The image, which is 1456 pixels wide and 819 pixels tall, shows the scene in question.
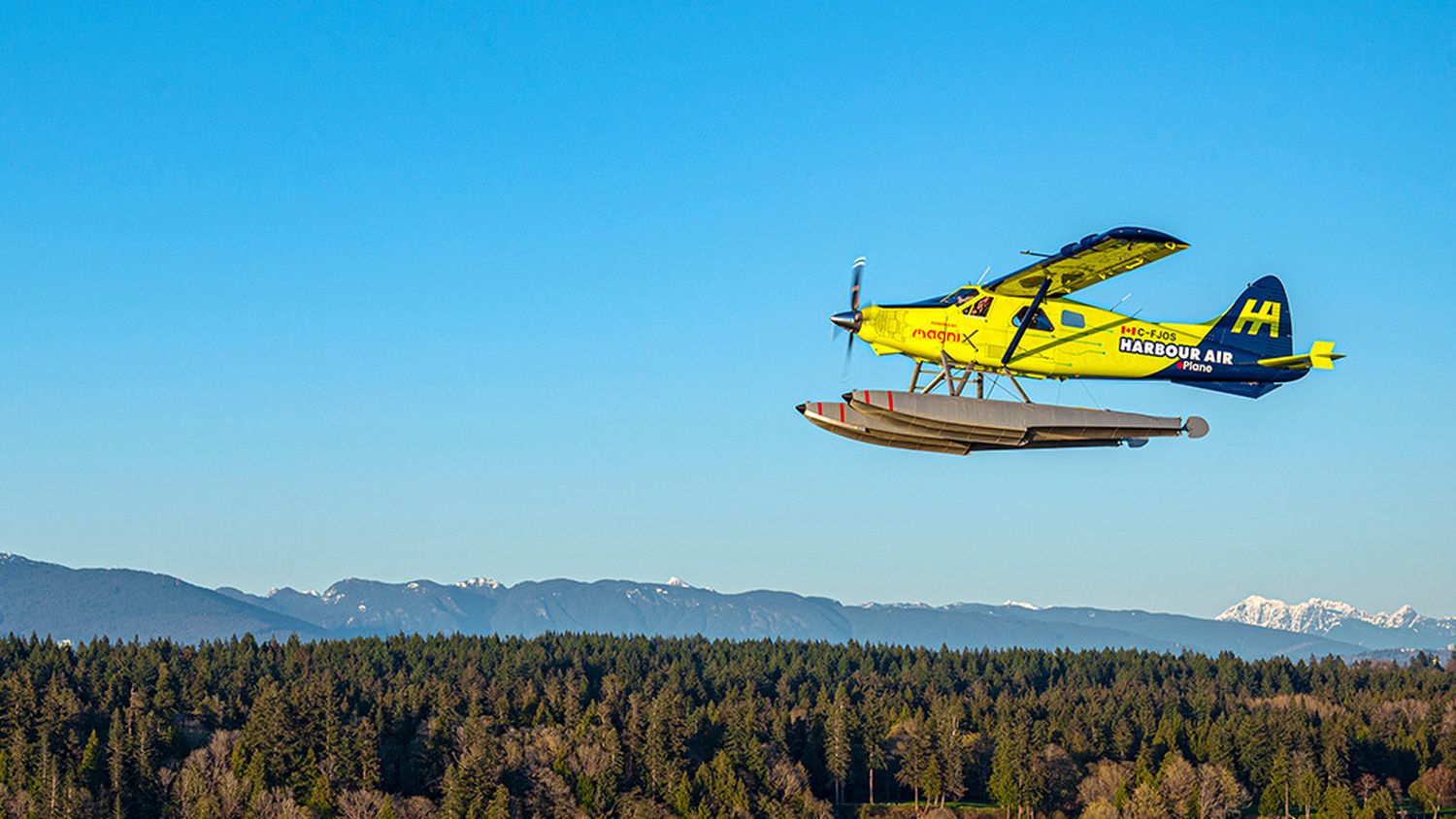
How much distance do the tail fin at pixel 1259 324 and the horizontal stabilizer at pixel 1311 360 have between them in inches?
10.2

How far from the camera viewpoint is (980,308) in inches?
2080

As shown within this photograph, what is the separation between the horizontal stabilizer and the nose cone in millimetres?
14292

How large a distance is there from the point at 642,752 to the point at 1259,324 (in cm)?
9110

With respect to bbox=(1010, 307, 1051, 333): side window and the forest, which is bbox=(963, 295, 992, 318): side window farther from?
the forest

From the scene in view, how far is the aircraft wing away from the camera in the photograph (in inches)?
1921

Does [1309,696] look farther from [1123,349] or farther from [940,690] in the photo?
[1123,349]

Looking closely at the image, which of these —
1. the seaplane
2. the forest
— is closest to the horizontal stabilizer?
the seaplane

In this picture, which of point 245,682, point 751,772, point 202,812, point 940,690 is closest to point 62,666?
point 245,682

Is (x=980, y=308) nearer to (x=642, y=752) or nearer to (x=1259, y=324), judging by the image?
(x=1259, y=324)

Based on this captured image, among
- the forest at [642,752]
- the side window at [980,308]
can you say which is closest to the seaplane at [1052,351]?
the side window at [980,308]

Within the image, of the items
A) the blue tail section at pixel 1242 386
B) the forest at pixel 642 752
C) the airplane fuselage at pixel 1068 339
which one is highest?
the airplane fuselage at pixel 1068 339

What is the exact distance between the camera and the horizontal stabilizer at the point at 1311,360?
55.6 meters

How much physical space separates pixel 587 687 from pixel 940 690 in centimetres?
4390

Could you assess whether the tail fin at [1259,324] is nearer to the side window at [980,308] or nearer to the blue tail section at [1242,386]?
the blue tail section at [1242,386]
